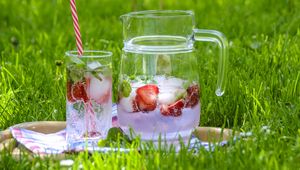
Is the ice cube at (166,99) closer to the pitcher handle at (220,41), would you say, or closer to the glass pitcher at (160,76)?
the glass pitcher at (160,76)

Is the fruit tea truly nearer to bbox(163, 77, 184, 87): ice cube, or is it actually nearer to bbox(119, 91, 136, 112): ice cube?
bbox(119, 91, 136, 112): ice cube

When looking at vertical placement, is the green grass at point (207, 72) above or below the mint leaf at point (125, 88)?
below

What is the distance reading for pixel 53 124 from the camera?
2.15 metres

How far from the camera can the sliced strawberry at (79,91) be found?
6.29ft

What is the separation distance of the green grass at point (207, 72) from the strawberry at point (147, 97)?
120 millimetres

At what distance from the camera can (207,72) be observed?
284 centimetres

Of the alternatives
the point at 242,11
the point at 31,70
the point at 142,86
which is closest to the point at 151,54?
the point at 142,86

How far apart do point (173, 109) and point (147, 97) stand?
0.23ft

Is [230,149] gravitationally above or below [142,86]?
below

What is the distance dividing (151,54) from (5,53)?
1504 mm

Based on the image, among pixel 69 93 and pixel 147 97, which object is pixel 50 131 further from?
pixel 147 97

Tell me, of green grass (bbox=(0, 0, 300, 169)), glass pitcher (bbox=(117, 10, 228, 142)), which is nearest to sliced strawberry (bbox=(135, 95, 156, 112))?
glass pitcher (bbox=(117, 10, 228, 142))

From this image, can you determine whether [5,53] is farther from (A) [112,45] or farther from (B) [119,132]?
(B) [119,132]

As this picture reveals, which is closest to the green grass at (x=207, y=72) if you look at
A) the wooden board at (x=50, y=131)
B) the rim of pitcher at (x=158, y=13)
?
the wooden board at (x=50, y=131)
